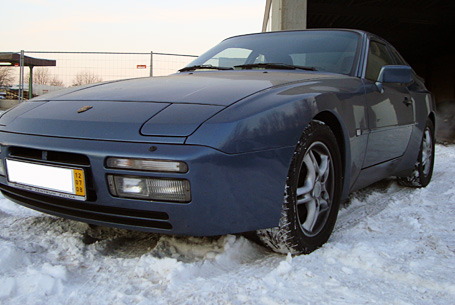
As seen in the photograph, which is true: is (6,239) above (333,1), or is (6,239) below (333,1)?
below

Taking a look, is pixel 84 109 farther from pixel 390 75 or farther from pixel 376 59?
pixel 376 59

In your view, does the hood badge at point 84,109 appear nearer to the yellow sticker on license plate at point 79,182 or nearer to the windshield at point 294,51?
the yellow sticker on license plate at point 79,182

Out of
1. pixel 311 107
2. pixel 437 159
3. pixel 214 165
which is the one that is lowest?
pixel 437 159

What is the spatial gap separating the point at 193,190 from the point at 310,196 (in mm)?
728

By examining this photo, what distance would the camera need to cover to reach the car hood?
1.70 metres

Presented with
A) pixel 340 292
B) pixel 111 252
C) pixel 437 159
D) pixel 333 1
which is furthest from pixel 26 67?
pixel 340 292

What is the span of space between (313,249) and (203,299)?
27.7 inches

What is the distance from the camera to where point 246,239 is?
2092mm

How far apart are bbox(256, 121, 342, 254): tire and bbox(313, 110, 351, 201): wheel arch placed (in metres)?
0.10

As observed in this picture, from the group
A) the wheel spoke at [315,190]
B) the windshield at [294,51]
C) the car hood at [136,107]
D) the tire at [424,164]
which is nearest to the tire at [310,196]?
the wheel spoke at [315,190]

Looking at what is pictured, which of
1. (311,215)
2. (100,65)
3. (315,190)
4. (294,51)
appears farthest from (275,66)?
(100,65)

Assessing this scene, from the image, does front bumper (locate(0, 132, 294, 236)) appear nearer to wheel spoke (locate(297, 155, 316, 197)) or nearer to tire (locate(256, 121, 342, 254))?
tire (locate(256, 121, 342, 254))

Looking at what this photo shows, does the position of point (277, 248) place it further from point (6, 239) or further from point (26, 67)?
point (26, 67)

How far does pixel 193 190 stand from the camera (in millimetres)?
1595
